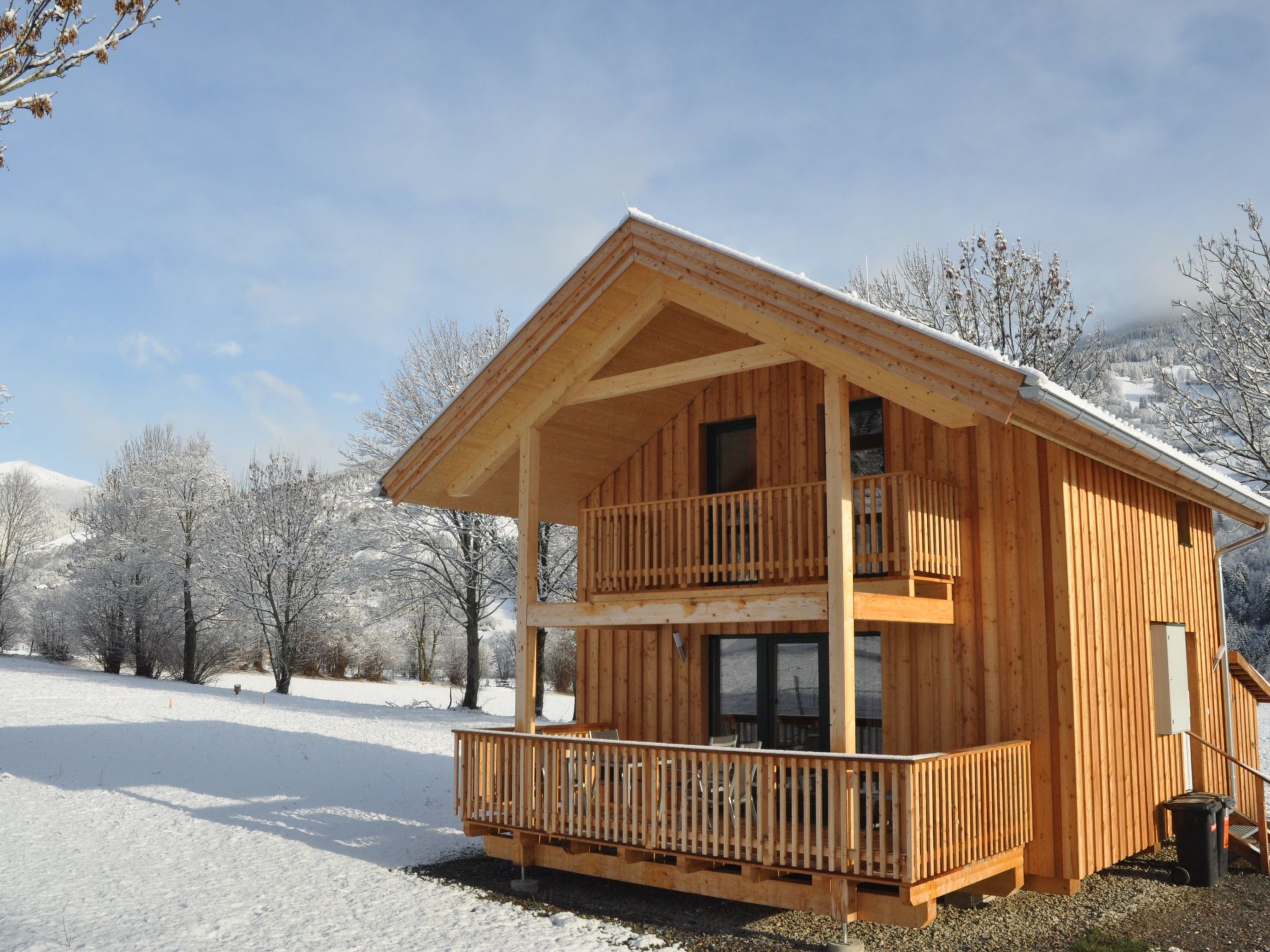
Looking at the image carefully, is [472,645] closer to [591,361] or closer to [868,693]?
[591,361]

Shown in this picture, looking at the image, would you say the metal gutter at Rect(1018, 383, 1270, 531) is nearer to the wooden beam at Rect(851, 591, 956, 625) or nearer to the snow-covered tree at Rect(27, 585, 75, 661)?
the wooden beam at Rect(851, 591, 956, 625)

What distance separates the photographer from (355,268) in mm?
20328

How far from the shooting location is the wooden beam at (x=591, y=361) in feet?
35.6

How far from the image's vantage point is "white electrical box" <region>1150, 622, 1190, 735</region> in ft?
36.1

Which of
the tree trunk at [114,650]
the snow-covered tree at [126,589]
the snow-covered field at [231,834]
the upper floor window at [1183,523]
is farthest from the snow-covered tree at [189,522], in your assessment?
the upper floor window at [1183,523]

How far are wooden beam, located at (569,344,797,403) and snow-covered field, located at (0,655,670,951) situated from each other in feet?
16.6

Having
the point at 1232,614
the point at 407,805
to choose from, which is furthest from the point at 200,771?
the point at 1232,614

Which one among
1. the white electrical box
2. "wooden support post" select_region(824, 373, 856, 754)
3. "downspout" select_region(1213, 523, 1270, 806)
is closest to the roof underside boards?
"downspout" select_region(1213, 523, 1270, 806)

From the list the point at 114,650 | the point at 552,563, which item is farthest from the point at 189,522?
the point at 552,563

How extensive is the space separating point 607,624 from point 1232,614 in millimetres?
36325

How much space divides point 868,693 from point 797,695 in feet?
3.00

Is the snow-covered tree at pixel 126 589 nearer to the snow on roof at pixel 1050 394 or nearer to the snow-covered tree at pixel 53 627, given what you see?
the snow-covered tree at pixel 53 627

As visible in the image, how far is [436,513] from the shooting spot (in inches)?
1049

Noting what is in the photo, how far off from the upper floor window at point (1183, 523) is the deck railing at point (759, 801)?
15.8ft
